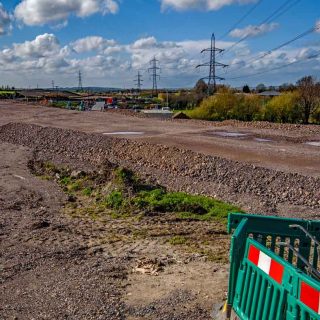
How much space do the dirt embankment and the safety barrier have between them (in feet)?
17.8

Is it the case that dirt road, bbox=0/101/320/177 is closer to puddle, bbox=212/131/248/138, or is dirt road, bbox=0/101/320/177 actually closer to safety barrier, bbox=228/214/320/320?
puddle, bbox=212/131/248/138

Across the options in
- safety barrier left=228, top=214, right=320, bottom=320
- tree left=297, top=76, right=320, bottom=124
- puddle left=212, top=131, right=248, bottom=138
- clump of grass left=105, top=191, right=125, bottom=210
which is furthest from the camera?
tree left=297, top=76, right=320, bottom=124

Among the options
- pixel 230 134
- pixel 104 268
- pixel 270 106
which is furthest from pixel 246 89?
pixel 104 268

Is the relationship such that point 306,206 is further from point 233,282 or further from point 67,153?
point 67,153

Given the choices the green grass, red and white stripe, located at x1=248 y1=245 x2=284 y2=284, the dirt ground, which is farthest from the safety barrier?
the green grass

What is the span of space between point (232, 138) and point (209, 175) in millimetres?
7666

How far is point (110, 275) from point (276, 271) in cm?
321

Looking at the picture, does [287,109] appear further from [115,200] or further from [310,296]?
[310,296]

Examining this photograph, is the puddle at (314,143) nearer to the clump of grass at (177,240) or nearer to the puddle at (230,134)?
the puddle at (230,134)

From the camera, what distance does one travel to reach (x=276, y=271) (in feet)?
14.2

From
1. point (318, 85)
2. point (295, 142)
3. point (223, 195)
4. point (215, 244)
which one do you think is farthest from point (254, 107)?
point (215, 244)

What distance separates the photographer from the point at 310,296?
3.74 metres

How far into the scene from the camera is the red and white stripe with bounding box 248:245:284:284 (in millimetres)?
4285

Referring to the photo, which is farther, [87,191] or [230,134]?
[230,134]
